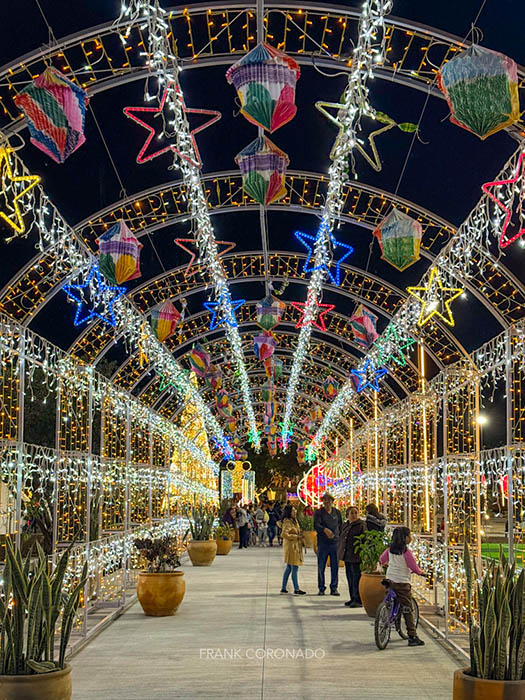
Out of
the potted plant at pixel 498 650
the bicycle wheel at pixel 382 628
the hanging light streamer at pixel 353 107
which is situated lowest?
the bicycle wheel at pixel 382 628

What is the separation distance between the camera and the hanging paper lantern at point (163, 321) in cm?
1410

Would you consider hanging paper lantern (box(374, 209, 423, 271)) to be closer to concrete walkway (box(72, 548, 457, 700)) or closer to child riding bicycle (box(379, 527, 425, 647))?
child riding bicycle (box(379, 527, 425, 647))

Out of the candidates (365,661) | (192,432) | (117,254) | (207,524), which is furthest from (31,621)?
(192,432)

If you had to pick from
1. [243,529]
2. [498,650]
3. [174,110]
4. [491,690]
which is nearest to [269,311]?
[174,110]

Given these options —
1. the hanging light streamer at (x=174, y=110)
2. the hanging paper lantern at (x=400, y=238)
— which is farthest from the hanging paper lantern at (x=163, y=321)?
the hanging paper lantern at (x=400, y=238)

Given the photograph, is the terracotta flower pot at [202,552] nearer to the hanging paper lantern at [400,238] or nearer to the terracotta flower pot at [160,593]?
the terracotta flower pot at [160,593]

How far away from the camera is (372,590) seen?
1209 centimetres

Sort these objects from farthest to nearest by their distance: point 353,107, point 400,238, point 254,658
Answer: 1. point 400,238
2. point 353,107
3. point 254,658

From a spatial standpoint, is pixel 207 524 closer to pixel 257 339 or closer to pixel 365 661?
pixel 257 339

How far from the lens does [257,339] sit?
18.4 m

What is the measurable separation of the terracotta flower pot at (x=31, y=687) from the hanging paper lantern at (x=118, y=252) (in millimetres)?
5645

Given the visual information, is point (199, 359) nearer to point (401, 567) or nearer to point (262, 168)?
point (401, 567)

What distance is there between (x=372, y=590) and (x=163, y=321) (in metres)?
5.04

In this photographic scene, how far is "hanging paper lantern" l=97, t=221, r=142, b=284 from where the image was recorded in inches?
418
